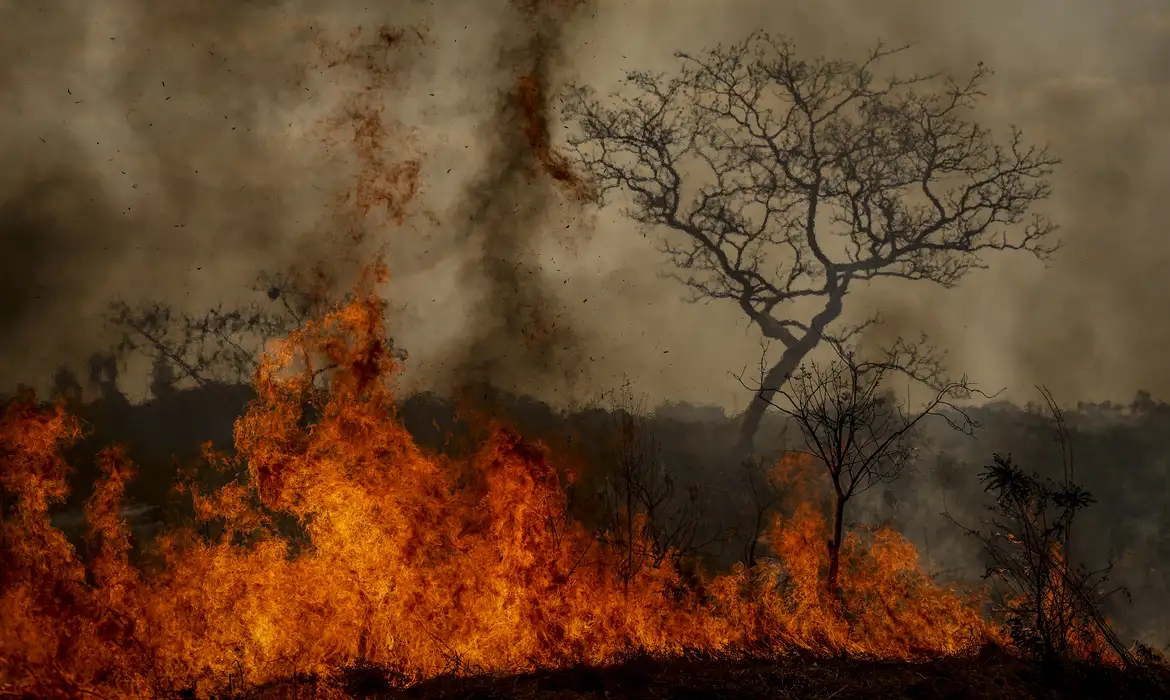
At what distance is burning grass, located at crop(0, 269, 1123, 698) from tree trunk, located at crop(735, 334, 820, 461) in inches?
117

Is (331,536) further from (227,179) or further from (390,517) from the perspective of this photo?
(227,179)

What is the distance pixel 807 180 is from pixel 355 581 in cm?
1040

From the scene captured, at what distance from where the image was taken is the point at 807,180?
15.0m

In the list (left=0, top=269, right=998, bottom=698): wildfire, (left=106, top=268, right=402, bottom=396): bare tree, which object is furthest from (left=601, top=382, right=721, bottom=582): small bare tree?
(left=106, top=268, right=402, bottom=396): bare tree

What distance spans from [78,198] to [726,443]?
11.5 m

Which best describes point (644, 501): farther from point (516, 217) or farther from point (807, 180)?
point (807, 180)

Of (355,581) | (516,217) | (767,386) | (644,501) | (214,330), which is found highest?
(516,217)

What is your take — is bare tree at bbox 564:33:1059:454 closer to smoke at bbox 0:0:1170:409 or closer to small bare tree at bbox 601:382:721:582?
smoke at bbox 0:0:1170:409

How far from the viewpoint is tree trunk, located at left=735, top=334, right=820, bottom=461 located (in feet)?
48.3

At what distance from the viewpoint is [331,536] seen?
404 inches

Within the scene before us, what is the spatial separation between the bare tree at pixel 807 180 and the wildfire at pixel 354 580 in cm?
475

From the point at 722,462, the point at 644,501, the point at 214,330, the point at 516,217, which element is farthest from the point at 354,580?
the point at 722,462

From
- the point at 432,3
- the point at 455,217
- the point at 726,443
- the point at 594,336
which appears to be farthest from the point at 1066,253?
the point at 432,3

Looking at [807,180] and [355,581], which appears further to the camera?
[807,180]
